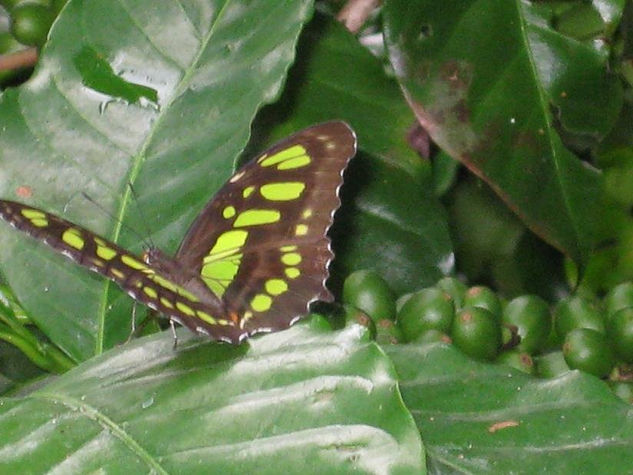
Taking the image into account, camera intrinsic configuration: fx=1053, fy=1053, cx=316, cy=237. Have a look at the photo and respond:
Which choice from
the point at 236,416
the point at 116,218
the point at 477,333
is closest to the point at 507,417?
the point at 477,333

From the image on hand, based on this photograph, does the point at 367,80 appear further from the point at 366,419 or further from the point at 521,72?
the point at 366,419

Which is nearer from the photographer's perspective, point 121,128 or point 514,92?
point 121,128

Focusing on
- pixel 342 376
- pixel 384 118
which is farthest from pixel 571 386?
pixel 384 118

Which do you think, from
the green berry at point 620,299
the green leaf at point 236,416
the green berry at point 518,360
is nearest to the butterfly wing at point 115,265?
the green leaf at point 236,416

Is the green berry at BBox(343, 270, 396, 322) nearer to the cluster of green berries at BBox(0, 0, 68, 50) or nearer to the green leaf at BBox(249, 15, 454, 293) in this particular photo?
the green leaf at BBox(249, 15, 454, 293)

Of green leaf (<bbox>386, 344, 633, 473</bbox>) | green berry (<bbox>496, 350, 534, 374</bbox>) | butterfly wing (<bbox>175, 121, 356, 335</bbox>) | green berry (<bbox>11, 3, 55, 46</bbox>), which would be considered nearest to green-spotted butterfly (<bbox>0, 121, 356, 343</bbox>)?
butterfly wing (<bbox>175, 121, 356, 335</bbox>)

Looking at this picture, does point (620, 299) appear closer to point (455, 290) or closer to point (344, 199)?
point (455, 290)
